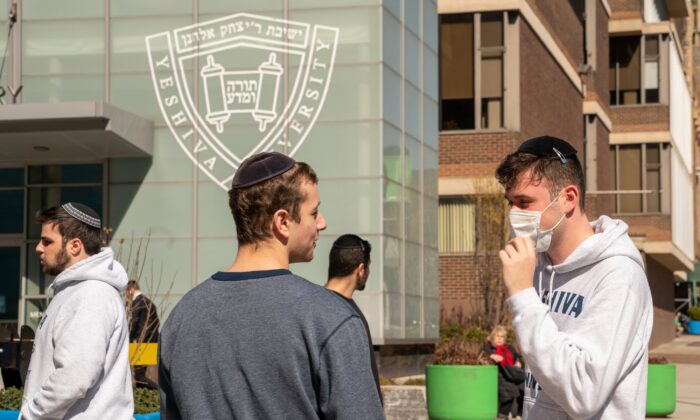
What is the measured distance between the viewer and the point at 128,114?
21.9 metres

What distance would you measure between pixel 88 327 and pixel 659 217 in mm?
44014

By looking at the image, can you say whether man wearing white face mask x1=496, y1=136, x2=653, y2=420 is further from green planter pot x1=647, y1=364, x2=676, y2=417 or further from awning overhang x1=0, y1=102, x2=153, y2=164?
awning overhang x1=0, y1=102, x2=153, y2=164

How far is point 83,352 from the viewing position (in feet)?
18.7

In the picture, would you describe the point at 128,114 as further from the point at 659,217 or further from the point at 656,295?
the point at 656,295

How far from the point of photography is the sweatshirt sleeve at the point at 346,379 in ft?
11.6

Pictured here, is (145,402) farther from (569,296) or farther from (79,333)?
(569,296)

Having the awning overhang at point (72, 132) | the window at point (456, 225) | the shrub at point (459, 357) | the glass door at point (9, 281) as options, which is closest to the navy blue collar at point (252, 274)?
the shrub at point (459, 357)

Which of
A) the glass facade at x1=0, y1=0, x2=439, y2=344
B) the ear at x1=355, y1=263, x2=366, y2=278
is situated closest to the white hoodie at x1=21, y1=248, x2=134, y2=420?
the ear at x1=355, y1=263, x2=366, y2=278

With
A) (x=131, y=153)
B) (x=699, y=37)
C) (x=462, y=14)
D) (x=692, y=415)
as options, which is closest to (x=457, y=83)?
(x=462, y=14)

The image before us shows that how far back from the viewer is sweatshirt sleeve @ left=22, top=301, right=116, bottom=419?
564cm

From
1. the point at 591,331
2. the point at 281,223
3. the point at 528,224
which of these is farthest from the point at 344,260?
the point at 281,223

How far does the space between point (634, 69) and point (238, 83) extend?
31.6 m

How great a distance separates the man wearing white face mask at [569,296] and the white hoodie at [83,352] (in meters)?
2.04

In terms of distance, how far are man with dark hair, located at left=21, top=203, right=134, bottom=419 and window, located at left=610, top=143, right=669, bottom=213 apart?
141 ft
